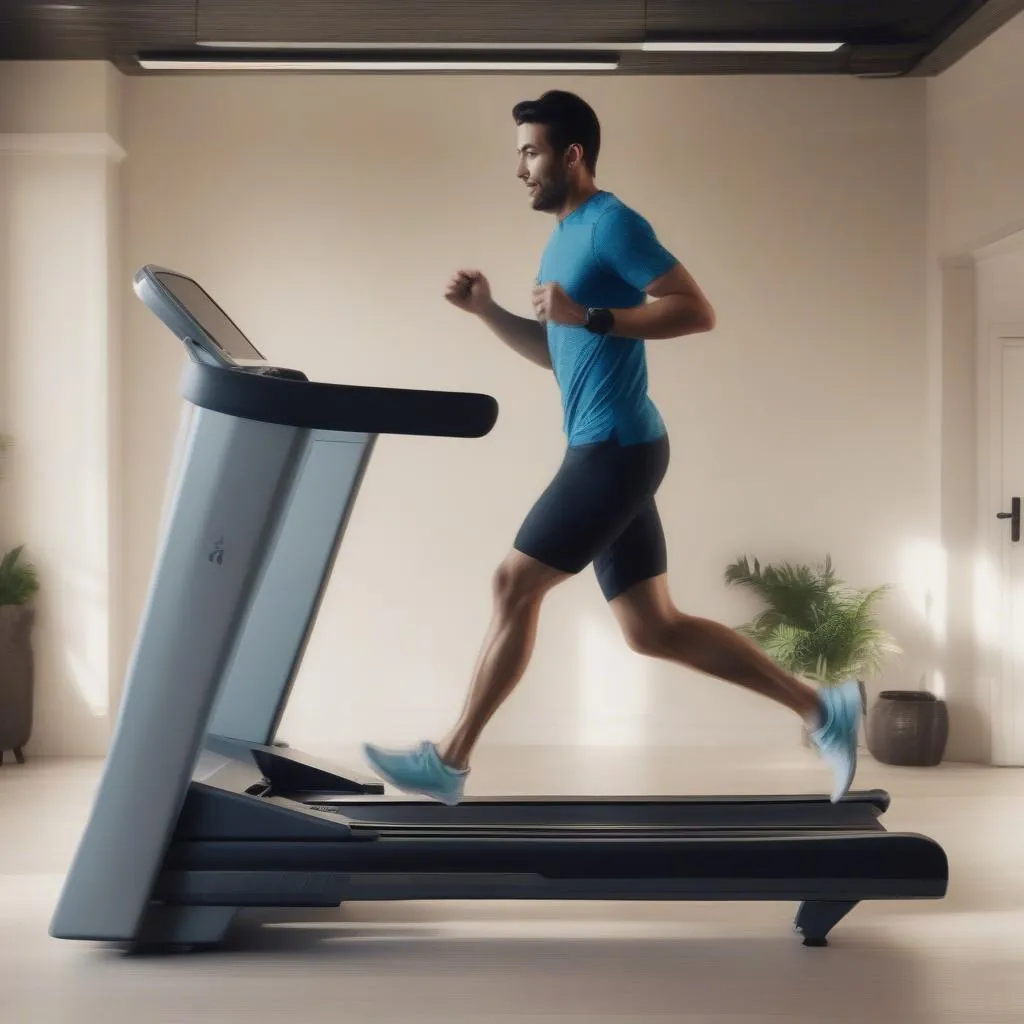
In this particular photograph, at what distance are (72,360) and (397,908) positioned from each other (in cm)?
291

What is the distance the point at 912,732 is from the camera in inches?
192

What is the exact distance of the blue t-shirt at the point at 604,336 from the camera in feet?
8.98

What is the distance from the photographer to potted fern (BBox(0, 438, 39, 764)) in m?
4.80

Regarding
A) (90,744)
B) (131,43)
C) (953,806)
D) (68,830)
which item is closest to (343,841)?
(68,830)

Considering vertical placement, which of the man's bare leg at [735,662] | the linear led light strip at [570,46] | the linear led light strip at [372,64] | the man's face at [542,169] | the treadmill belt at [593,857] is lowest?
the treadmill belt at [593,857]

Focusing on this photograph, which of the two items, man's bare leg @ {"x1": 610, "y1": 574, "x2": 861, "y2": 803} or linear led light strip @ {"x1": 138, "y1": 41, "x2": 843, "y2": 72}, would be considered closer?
man's bare leg @ {"x1": 610, "y1": 574, "x2": 861, "y2": 803}

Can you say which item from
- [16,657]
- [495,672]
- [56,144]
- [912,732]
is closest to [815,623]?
[912,732]

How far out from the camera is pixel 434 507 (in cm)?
536

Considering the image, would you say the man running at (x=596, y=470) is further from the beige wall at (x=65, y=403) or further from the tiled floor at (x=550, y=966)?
the beige wall at (x=65, y=403)

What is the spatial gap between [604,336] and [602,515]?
38 cm

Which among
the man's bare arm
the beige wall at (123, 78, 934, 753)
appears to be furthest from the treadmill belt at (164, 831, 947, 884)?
the beige wall at (123, 78, 934, 753)

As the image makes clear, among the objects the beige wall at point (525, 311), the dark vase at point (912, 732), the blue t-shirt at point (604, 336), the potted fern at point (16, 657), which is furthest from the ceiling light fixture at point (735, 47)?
the potted fern at point (16, 657)

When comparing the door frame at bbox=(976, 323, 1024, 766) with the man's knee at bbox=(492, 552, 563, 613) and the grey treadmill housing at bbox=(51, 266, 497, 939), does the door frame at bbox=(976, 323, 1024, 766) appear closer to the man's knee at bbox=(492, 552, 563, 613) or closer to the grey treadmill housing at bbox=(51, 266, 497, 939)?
the man's knee at bbox=(492, 552, 563, 613)

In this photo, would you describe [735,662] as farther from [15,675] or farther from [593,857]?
[15,675]
